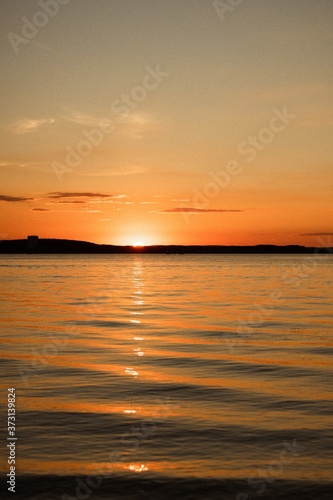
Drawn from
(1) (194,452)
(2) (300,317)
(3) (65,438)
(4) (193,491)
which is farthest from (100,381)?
(2) (300,317)

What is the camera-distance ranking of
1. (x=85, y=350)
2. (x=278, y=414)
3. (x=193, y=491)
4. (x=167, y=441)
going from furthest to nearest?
(x=85, y=350)
(x=278, y=414)
(x=167, y=441)
(x=193, y=491)

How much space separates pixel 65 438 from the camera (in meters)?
13.5

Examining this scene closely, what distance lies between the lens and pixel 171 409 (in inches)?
635

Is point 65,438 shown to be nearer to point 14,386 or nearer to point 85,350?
point 14,386

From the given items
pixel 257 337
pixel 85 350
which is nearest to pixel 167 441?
pixel 85 350

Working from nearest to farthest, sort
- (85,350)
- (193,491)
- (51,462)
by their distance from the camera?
(193,491), (51,462), (85,350)

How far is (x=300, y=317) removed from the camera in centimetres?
3806

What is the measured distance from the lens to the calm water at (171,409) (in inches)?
447

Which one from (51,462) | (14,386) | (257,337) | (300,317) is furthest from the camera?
(300,317)

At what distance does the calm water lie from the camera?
11.4 metres

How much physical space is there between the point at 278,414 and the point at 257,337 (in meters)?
14.0

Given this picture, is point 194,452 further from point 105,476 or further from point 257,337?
point 257,337

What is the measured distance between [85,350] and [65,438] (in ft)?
39.8

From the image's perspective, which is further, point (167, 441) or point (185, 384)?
point (185, 384)
